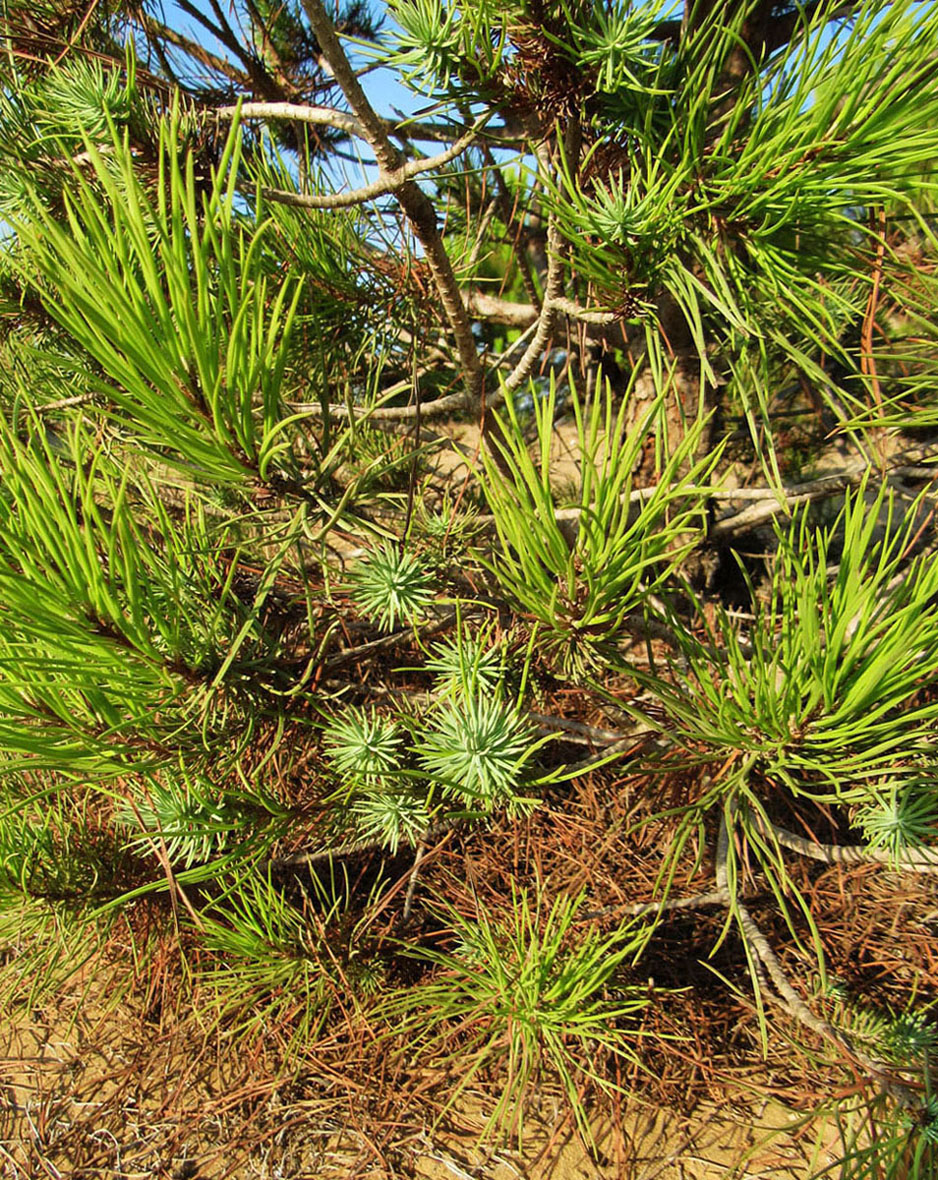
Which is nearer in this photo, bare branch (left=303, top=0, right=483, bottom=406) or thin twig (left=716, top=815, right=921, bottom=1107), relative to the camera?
bare branch (left=303, top=0, right=483, bottom=406)

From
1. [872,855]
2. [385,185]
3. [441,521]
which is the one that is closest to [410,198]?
[385,185]

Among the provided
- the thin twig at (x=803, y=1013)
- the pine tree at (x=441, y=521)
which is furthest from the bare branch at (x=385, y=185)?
the thin twig at (x=803, y=1013)

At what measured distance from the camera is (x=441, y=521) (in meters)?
0.62

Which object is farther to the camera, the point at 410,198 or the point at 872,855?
the point at 872,855

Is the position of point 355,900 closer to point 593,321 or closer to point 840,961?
point 840,961

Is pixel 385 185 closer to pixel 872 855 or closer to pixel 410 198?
pixel 410 198

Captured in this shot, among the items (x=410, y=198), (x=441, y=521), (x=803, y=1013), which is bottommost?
(x=803, y=1013)

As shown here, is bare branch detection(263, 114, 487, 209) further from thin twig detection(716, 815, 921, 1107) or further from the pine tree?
thin twig detection(716, 815, 921, 1107)

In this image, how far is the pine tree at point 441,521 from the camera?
1.26 feet

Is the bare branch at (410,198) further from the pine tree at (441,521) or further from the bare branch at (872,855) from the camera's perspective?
the bare branch at (872,855)

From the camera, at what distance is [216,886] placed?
2.67ft

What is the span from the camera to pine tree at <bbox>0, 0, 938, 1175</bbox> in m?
0.38

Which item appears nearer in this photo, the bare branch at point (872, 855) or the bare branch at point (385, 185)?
the bare branch at point (385, 185)


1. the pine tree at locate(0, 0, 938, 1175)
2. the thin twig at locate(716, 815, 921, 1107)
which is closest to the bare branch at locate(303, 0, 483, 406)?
the pine tree at locate(0, 0, 938, 1175)
